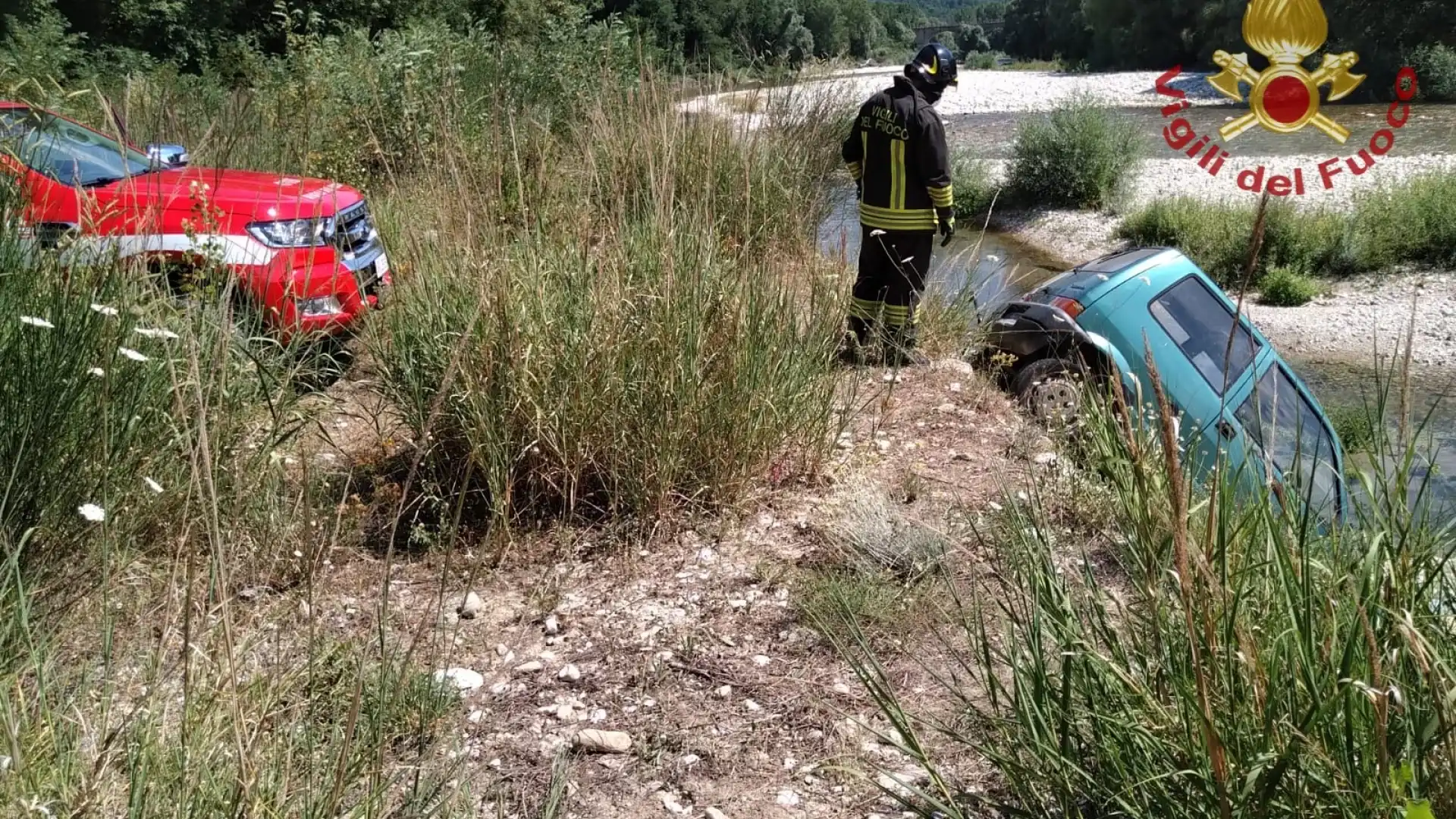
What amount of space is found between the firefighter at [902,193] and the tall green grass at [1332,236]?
12.3m

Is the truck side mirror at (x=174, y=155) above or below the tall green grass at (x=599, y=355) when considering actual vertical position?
above

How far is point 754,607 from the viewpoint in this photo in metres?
3.62

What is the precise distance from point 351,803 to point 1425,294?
1879 centimetres

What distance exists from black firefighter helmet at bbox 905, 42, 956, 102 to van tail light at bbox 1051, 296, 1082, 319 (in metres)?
1.41

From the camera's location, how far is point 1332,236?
1828 cm

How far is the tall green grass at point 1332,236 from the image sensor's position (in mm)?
17906

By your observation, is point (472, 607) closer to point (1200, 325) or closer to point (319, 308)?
point (319, 308)

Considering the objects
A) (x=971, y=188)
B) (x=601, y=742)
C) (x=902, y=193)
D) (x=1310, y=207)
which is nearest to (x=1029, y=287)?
(x=971, y=188)

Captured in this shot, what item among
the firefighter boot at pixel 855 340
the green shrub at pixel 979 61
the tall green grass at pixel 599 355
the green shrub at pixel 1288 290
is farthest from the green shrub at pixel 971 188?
the green shrub at pixel 979 61

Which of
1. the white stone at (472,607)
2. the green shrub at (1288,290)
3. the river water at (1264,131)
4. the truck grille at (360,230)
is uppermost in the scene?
the truck grille at (360,230)

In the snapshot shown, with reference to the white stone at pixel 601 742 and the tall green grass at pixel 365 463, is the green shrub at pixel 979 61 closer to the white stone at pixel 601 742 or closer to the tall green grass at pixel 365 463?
the tall green grass at pixel 365 463

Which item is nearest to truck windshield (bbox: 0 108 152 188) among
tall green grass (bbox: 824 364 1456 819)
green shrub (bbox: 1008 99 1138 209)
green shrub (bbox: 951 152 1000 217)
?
tall green grass (bbox: 824 364 1456 819)

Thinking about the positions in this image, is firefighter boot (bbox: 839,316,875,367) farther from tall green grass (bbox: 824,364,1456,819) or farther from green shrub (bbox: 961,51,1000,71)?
green shrub (bbox: 961,51,1000,71)

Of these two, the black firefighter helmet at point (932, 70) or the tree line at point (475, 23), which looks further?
the tree line at point (475, 23)
